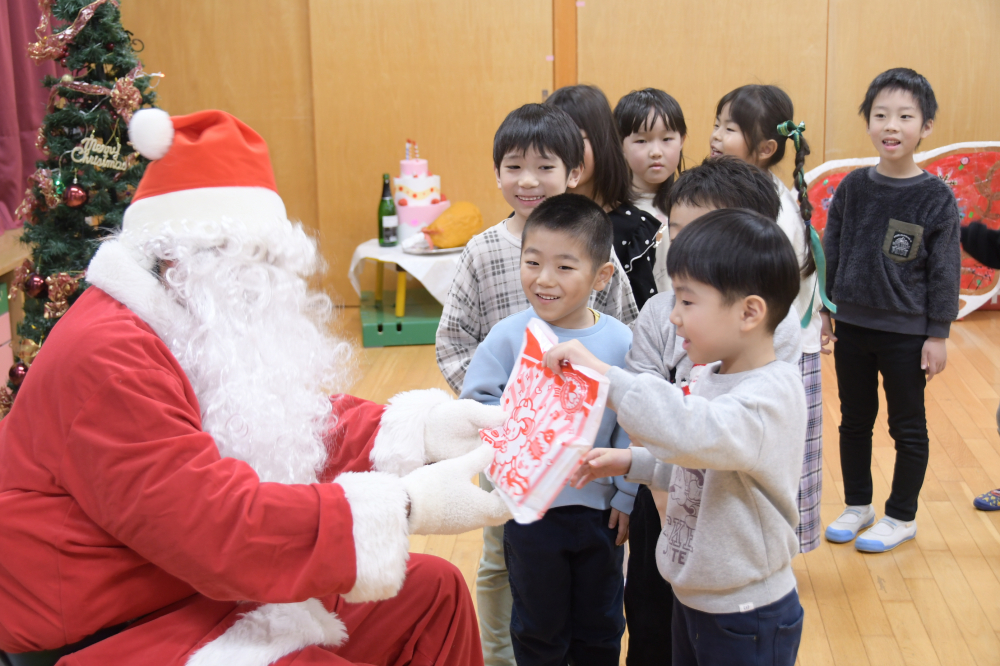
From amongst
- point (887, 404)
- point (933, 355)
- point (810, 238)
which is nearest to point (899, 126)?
point (810, 238)

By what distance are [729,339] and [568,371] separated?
249mm

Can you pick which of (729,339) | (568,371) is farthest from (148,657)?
(729,339)

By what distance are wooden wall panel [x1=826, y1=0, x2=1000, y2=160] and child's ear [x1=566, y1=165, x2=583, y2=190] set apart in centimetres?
366

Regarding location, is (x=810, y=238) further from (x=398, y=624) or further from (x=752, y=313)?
(x=398, y=624)

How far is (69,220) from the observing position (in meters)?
2.98

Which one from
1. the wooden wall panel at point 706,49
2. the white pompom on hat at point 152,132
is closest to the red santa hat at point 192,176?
the white pompom on hat at point 152,132

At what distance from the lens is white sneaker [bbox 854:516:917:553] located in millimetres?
2668

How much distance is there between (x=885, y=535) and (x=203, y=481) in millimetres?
2214

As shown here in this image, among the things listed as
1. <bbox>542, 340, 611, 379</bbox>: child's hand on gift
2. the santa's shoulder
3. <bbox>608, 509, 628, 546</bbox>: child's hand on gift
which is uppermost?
the santa's shoulder

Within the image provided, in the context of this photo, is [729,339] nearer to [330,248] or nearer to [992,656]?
[992,656]

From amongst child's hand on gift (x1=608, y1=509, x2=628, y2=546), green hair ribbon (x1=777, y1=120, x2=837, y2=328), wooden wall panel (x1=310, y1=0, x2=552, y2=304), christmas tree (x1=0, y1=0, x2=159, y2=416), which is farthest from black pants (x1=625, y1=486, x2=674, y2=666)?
wooden wall panel (x1=310, y1=0, x2=552, y2=304)

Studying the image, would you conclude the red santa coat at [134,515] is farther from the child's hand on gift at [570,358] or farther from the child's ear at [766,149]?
the child's ear at [766,149]

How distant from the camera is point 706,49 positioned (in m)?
5.17

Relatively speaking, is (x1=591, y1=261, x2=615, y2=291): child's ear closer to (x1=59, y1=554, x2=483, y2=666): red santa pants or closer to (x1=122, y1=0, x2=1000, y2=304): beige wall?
(x1=59, y1=554, x2=483, y2=666): red santa pants
